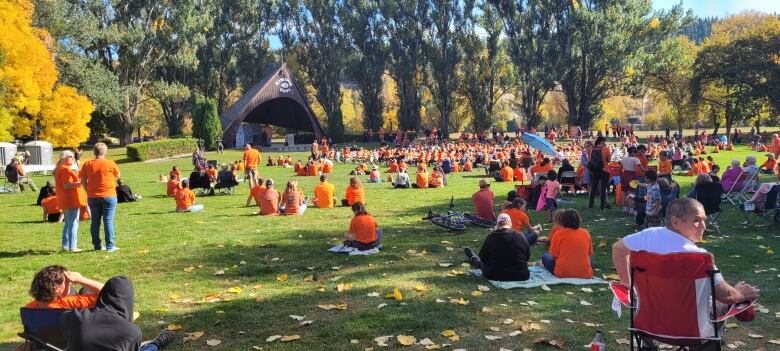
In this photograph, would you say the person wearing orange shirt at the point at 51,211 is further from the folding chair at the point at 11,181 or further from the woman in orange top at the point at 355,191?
the folding chair at the point at 11,181

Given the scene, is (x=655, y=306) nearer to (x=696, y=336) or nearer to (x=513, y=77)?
(x=696, y=336)

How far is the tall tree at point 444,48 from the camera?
60312 millimetres

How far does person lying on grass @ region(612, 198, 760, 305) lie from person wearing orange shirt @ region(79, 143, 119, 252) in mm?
8452

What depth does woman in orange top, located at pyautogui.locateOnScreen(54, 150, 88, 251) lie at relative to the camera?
33.9 ft

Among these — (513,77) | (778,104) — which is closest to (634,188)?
(778,104)

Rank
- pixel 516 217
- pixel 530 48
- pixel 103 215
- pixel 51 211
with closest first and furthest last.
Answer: pixel 103 215, pixel 516 217, pixel 51 211, pixel 530 48

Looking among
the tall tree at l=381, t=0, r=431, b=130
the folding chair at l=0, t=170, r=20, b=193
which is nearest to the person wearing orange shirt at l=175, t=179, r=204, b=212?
the folding chair at l=0, t=170, r=20, b=193

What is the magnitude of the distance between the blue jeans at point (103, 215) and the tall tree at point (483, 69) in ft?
175

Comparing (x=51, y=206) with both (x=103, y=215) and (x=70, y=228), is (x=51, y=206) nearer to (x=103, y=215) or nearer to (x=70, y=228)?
(x=70, y=228)

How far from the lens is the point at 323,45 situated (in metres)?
62.8

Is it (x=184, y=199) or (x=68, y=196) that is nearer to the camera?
(x=68, y=196)

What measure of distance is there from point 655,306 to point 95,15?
52.2 metres

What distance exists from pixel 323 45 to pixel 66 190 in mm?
54246

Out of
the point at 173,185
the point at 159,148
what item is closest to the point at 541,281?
the point at 173,185
